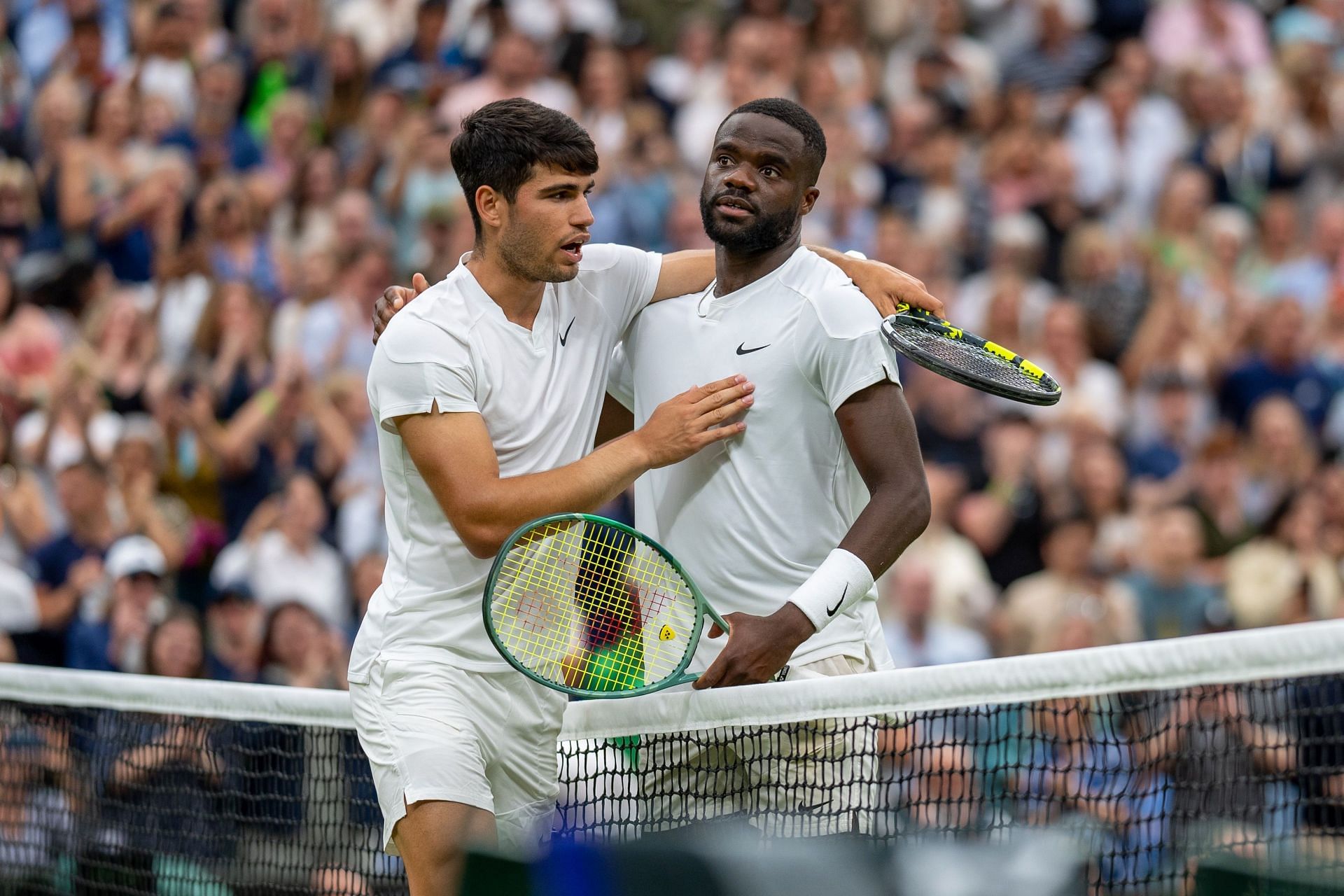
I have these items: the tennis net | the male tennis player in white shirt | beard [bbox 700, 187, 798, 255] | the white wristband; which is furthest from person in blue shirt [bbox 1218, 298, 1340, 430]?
the white wristband

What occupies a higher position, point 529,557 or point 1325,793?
point 529,557

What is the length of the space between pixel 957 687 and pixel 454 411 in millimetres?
1338

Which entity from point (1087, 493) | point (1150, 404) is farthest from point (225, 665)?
point (1150, 404)

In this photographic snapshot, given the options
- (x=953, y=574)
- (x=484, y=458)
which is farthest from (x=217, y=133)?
(x=484, y=458)

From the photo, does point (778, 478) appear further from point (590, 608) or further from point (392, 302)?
point (392, 302)

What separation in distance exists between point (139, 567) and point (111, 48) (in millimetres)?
5486

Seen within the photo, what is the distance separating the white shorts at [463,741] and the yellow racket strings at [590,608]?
0.55ft

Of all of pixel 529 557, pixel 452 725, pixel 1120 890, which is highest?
pixel 529 557

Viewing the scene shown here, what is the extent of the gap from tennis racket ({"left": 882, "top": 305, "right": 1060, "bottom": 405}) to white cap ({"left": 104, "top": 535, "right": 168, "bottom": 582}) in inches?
209

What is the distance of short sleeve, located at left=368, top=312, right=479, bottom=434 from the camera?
435 centimetres

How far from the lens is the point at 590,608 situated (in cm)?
450

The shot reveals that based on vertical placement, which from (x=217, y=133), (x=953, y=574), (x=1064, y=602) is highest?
(x=217, y=133)

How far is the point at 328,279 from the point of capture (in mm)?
10883

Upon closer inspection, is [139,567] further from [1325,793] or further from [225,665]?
[1325,793]
